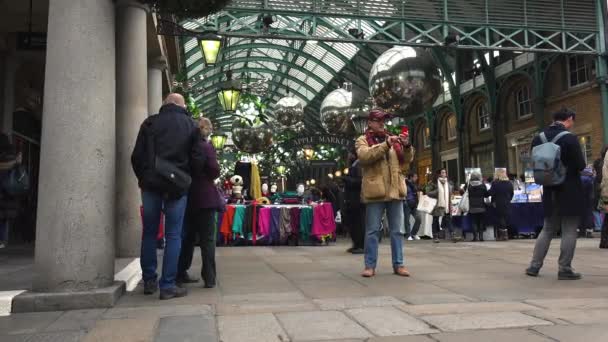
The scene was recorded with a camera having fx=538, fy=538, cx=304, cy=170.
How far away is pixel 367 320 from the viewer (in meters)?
3.50

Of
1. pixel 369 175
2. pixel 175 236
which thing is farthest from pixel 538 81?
pixel 175 236

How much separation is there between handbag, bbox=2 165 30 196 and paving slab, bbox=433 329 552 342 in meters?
7.42

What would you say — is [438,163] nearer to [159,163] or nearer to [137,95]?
[137,95]

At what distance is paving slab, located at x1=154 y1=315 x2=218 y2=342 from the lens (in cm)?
309

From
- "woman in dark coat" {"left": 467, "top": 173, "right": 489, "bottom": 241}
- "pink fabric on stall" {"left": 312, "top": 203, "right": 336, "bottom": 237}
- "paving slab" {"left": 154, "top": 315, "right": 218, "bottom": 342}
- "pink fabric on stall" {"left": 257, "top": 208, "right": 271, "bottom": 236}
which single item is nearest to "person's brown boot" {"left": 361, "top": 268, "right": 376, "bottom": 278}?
"paving slab" {"left": 154, "top": 315, "right": 218, "bottom": 342}

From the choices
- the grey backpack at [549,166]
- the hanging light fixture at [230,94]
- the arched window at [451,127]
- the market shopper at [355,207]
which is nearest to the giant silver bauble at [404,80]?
the market shopper at [355,207]

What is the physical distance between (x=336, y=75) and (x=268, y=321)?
2659 centimetres

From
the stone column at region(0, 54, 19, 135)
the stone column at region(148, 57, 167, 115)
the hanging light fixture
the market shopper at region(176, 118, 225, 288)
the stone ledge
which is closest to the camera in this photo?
the stone ledge

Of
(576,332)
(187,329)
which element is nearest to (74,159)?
(187,329)

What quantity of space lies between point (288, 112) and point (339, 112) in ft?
6.22

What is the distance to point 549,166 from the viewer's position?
5426 mm

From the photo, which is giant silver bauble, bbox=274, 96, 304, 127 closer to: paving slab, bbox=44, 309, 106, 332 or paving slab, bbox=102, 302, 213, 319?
paving slab, bbox=102, 302, 213, 319

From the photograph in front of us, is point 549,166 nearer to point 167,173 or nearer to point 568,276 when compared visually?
point 568,276

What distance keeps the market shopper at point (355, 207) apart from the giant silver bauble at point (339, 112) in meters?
3.29
